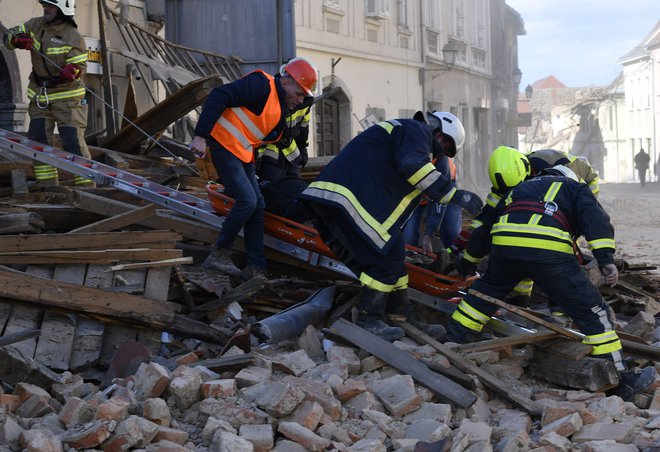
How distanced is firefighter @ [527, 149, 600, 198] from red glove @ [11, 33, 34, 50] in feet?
14.7

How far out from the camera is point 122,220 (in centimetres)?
716

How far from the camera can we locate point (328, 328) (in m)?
6.52

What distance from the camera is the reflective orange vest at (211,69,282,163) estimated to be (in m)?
6.83

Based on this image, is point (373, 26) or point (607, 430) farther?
point (373, 26)

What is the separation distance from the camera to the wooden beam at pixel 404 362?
5480 millimetres

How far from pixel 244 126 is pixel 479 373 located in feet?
7.90

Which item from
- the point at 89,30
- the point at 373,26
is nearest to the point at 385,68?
the point at 373,26

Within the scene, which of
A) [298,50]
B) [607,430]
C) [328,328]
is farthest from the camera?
[298,50]

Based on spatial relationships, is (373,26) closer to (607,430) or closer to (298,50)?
(298,50)

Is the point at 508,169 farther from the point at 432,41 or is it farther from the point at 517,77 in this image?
the point at 517,77

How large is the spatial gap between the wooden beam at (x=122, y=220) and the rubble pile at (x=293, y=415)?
1.62 metres

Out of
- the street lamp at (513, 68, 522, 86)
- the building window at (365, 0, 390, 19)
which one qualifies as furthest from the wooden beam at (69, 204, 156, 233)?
the street lamp at (513, 68, 522, 86)

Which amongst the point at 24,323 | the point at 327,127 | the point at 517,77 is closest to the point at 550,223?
the point at 24,323

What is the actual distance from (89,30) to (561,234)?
9489mm
